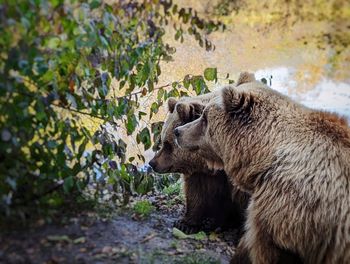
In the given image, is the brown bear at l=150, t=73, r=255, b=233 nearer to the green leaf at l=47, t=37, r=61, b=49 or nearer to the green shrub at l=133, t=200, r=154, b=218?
the green shrub at l=133, t=200, r=154, b=218

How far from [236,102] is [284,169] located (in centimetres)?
62

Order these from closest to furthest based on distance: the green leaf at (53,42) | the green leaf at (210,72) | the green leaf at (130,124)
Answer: the green leaf at (53,42) → the green leaf at (130,124) → the green leaf at (210,72)

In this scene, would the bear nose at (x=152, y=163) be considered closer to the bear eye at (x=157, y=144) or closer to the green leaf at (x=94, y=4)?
the bear eye at (x=157, y=144)

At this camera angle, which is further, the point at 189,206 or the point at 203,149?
the point at 189,206

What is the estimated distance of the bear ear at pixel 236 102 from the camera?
4051 mm

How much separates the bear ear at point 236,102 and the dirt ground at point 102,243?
1.03 meters

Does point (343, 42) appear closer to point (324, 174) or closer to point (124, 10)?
point (324, 174)

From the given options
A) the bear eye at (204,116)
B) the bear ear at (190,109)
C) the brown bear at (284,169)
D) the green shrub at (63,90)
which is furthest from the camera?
the bear ear at (190,109)

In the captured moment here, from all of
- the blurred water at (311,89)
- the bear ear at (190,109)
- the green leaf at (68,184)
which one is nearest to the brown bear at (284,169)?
the bear ear at (190,109)

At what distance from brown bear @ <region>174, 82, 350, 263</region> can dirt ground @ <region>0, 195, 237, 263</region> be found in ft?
1.70

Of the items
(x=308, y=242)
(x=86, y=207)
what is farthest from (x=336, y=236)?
(x=86, y=207)

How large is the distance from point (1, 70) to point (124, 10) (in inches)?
50.8

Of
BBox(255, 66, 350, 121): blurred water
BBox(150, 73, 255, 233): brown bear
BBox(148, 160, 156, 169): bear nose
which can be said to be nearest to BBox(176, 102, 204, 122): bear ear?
BBox(150, 73, 255, 233): brown bear

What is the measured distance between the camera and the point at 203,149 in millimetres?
4535
